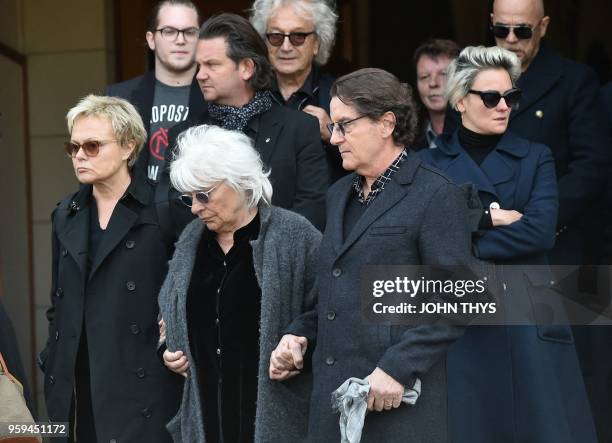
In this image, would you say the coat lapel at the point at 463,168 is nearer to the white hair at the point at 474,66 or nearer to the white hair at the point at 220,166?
the white hair at the point at 474,66

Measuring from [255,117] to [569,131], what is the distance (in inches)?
49.1

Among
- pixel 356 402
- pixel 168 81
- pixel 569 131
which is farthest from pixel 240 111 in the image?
pixel 356 402

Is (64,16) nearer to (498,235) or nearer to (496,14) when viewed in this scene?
(496,14)

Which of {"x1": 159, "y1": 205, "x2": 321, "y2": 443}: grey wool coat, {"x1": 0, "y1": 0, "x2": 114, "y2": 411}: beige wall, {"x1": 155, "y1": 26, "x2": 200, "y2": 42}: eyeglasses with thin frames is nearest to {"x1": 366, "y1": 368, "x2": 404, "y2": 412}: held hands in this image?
{"x1": 159, "y1": 205, "x2": 321, "y2": 443}: grey wool coat

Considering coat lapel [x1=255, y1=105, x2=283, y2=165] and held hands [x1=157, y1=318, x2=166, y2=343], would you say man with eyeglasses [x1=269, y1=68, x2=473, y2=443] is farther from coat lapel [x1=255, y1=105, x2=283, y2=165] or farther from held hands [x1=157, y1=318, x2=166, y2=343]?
coat lapel [x1=255, y1=105, x2=283, y2=165]

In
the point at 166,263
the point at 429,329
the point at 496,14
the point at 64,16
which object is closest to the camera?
the point at 429,329

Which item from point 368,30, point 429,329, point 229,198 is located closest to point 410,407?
point 429,329

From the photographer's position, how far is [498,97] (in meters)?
4.43

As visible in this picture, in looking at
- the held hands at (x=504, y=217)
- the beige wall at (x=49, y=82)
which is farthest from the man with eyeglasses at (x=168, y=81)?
the beige wall at (x=49, y=82)

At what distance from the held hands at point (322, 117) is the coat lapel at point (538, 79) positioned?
74cm

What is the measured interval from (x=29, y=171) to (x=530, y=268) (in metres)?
3.85

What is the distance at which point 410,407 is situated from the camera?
12.2ft

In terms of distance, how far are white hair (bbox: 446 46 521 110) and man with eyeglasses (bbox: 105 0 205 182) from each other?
1128mm

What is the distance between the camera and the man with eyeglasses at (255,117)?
4645 mm
